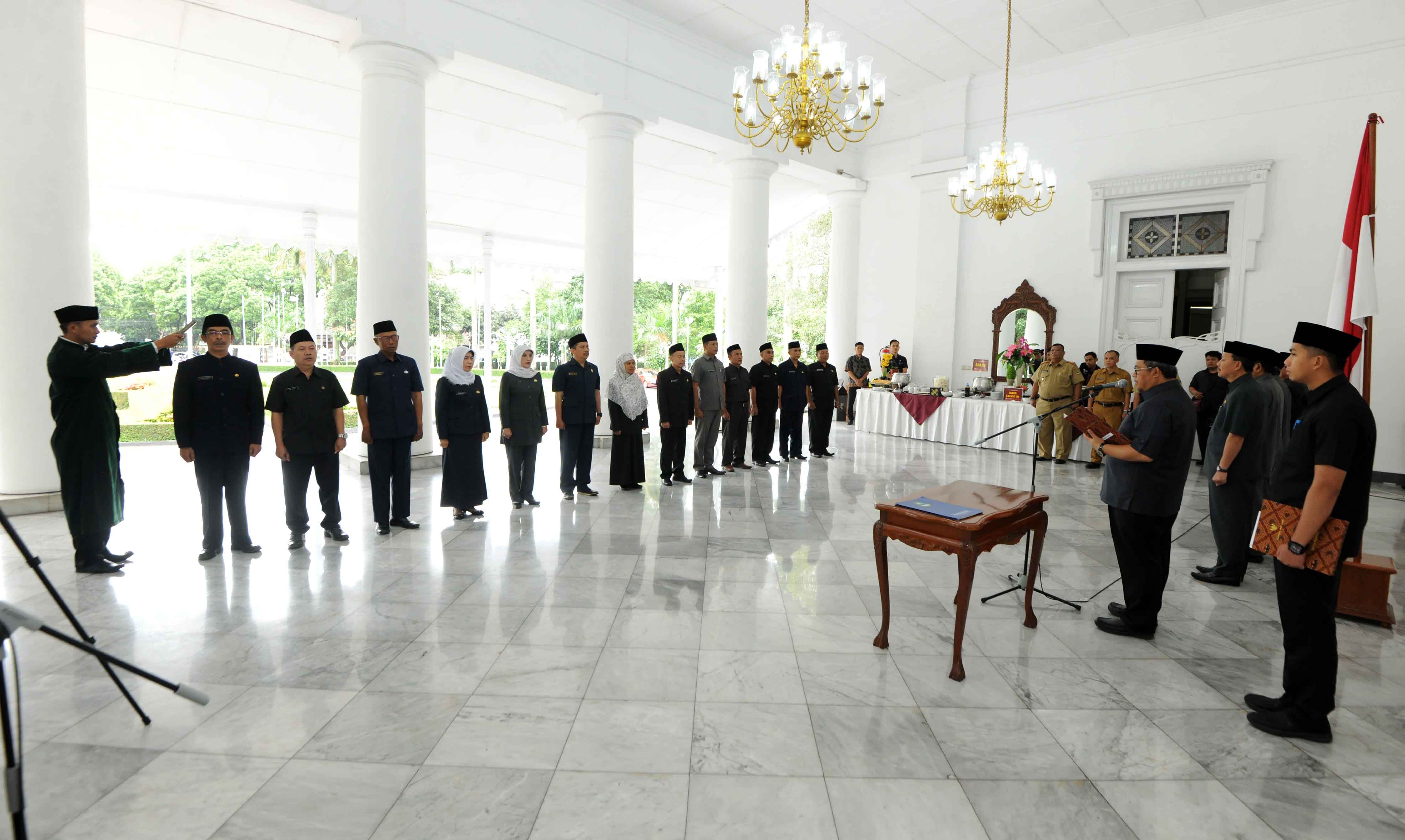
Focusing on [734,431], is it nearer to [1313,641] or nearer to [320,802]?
[1313,641]

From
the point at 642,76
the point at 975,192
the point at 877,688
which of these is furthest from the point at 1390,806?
the point at 975,192

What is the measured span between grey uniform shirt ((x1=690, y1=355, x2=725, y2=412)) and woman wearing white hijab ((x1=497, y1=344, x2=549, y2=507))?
7.21 feet

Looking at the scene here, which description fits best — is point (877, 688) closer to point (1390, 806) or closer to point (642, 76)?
point (1390, 806)

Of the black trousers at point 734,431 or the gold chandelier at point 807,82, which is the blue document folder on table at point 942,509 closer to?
the gold chandelier at point 807,82

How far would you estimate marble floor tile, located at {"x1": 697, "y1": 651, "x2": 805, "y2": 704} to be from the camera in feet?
10.0

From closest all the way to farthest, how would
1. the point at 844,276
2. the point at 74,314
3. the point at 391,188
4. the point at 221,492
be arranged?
the point at 74,314 < the point at 221,492 < the point at 391,188 < the point at 844,276

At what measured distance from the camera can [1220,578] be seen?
4.79 metres

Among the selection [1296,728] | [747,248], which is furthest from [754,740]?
[747,248]

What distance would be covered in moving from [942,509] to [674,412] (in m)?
4.65

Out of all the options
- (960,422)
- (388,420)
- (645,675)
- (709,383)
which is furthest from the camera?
(960,422)

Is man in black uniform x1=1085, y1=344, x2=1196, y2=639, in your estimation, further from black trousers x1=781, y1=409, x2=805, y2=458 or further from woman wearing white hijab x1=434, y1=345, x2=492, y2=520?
black trousers x1=781, y1=409, x2=805, y2=458

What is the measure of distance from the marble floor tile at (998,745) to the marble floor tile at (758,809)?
0.56 meters

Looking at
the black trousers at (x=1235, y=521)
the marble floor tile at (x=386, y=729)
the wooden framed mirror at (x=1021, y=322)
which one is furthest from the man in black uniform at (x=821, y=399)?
the marble floor tile at (x=386, y=729)

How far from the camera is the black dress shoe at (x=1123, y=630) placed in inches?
150
